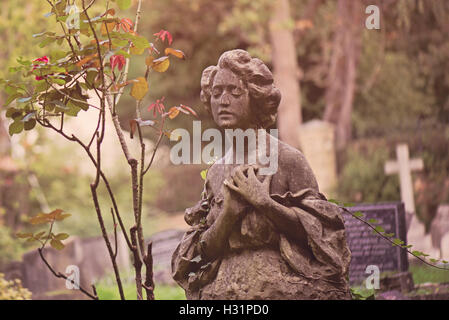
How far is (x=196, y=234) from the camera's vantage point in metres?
3.90

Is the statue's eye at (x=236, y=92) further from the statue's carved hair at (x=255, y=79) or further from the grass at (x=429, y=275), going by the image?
the grass at (x=429, y=275)

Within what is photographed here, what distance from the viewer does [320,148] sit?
1825cm

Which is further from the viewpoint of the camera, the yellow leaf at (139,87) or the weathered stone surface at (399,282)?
the weathered stone surface at (399,282)

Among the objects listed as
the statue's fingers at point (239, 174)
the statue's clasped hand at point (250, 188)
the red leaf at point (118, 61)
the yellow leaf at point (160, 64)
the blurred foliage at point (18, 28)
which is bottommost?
the statue's clasped hand at point (250, 188)

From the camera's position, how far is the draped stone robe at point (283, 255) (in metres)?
3.56

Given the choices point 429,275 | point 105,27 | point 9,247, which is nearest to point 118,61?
point 105,27

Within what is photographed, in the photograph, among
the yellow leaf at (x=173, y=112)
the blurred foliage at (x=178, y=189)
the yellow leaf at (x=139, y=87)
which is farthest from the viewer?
the blurred foliage at (x=178, y=189)

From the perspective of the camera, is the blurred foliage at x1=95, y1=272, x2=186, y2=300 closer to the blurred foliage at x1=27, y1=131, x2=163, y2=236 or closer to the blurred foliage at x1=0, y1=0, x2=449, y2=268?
the blurred foliage at x1=0, y1=0, x2=449, y2=268

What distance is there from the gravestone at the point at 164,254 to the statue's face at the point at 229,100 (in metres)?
5.18

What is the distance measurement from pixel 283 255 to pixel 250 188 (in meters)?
0.42

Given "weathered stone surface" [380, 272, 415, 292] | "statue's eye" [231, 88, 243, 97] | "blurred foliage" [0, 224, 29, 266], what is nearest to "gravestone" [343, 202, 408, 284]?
"weathered stone surface" [380, 272, 415, 292]

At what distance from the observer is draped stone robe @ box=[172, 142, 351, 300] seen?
3561mm

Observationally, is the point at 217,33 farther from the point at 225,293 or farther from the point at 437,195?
the point at 225,293

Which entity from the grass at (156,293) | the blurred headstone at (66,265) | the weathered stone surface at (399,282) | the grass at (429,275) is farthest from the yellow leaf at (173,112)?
the blurred headstone at (66,265)
